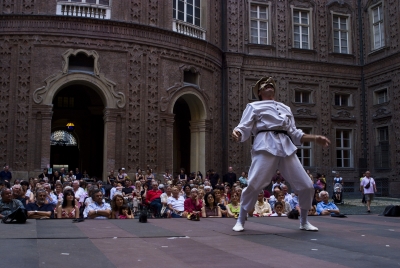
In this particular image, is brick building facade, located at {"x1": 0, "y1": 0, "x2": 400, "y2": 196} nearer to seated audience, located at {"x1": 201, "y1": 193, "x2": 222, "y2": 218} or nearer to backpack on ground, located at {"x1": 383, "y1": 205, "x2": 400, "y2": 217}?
seated audience, located at {"x1": 201, "y1": 193, "x2": 222, "y2": 218}

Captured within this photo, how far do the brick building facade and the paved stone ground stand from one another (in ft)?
45.1

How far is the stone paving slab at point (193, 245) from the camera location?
5.82m

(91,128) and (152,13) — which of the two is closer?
(152,13)

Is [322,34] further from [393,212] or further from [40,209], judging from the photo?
[40,209]

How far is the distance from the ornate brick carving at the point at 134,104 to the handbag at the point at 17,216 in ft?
43.2

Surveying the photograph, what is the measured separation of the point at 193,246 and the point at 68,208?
621 centimetres

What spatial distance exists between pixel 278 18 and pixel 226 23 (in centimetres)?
367

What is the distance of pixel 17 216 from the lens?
10.1 metres

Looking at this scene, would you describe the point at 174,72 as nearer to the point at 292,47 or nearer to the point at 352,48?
the point at 292,47

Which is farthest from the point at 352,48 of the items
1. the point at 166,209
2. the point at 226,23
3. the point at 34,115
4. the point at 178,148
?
the point at 166,209

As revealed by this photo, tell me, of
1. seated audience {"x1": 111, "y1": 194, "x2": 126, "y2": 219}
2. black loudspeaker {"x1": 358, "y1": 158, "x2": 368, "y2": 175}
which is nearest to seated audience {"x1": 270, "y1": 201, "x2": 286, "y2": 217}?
seated audience {"x1": 111, "y1": 194, "x2": 126, "y2": 219}

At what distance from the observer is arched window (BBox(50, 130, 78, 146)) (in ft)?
128

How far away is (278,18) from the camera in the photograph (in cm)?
3070

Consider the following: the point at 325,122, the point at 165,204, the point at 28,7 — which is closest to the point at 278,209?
the point at 165,204
